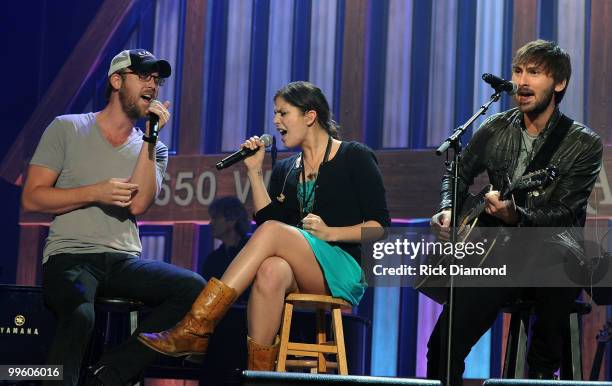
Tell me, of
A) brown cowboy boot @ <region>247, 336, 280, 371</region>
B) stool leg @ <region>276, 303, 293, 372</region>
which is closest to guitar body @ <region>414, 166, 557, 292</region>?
stool leg @ <region>276, 303, 293, 372</region>

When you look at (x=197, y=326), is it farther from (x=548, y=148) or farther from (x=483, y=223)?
(x=548, y=148)

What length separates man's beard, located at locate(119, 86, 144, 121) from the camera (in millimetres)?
4258

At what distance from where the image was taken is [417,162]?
5574mm

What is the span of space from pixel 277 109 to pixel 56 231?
3.69 feet

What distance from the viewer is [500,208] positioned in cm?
367

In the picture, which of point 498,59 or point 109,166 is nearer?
point 109,166

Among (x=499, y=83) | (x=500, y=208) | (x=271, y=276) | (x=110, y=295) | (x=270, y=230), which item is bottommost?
(x=110, y=295)

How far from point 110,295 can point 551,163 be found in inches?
76.4

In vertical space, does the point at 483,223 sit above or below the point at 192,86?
below

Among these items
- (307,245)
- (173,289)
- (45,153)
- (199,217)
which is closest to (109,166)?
(45,153)

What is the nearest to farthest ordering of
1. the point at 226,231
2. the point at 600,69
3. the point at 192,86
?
1. the point at 600,69
2. the point at 226,231
3. the point at 192,86

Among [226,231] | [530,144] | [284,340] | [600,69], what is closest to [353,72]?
[226,231]

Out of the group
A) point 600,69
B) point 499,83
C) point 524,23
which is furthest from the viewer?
point 524,23

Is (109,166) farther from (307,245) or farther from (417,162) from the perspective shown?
(417,162)
